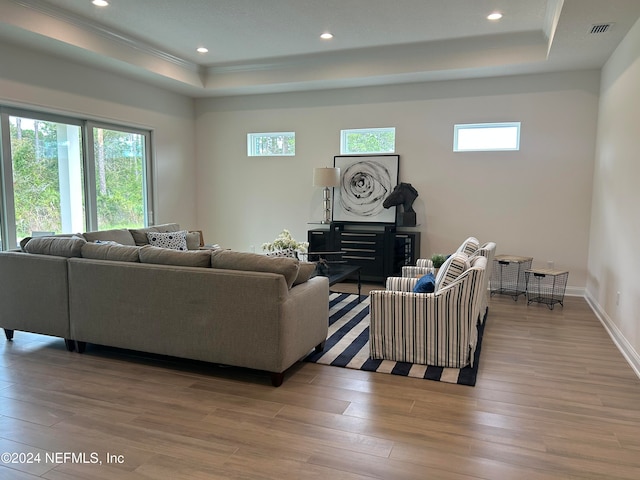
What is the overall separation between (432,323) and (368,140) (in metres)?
3.90

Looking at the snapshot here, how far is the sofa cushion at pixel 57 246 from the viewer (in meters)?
3.61

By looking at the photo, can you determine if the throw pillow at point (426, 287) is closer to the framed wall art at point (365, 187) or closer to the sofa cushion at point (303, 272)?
the sofa cushion at point (303, 272)

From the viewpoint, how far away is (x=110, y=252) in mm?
3492

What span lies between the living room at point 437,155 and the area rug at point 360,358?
1.47 metres

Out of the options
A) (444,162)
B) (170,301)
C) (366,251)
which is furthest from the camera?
(366,251)

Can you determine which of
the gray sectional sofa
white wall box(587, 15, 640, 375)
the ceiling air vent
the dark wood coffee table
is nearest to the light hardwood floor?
the gray sectional sofa

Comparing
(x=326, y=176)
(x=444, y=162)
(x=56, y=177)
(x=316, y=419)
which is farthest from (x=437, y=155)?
(x=56, y=177)

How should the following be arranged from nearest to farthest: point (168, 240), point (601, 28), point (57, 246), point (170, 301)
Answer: point (170, 301), point (57, 246), point (601, 28), point (168, 240)

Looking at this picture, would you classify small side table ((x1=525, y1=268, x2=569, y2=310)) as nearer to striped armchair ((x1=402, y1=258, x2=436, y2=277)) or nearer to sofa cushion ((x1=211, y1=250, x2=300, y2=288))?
striped armchair ((x1=402, y1=258, x2=436, y2=277))

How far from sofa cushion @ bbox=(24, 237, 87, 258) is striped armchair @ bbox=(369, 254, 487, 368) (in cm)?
241

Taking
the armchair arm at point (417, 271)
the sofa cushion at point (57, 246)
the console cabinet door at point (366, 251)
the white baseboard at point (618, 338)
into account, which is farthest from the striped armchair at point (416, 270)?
the sofa cushion at point (57, 246)

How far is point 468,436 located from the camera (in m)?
2.41

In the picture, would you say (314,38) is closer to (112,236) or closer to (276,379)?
(112,236)

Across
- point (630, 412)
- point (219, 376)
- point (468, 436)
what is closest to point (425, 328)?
point (468, 436)
